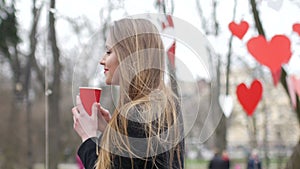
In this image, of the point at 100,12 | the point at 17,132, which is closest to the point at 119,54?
the point at 100,12

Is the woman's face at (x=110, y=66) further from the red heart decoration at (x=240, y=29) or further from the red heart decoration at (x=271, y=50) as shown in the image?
the red heart decoration at (x=240, y=29)

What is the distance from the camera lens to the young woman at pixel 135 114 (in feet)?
4.18

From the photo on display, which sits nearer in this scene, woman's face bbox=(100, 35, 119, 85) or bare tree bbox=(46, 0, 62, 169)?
woman's face bbox=(100, 35, 119, 85)

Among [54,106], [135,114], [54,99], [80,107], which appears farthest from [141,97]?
[54,99]

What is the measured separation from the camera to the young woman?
1275 mm

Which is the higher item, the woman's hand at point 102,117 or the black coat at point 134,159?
the woman's hand at point 102,117

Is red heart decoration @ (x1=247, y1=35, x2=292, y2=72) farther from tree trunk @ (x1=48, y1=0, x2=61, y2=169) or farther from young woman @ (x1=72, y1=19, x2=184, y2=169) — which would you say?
tree trunk @ (x1=48, y1=0, x2=61, y2=169)

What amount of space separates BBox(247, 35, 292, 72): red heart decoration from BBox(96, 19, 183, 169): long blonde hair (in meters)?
1.26

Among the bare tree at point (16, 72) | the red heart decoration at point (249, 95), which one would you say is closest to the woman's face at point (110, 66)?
the red heart decoration at point (249, 95)

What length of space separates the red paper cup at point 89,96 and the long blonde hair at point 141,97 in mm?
88

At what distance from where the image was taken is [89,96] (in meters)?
1.38

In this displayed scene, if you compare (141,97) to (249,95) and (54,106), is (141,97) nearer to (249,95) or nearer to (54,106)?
(249,95)

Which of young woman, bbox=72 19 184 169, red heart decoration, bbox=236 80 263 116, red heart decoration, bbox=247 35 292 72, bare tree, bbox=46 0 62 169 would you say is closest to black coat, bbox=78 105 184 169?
young woman, bbox=72 19 184 169

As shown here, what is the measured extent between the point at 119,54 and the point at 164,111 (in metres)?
0.17
